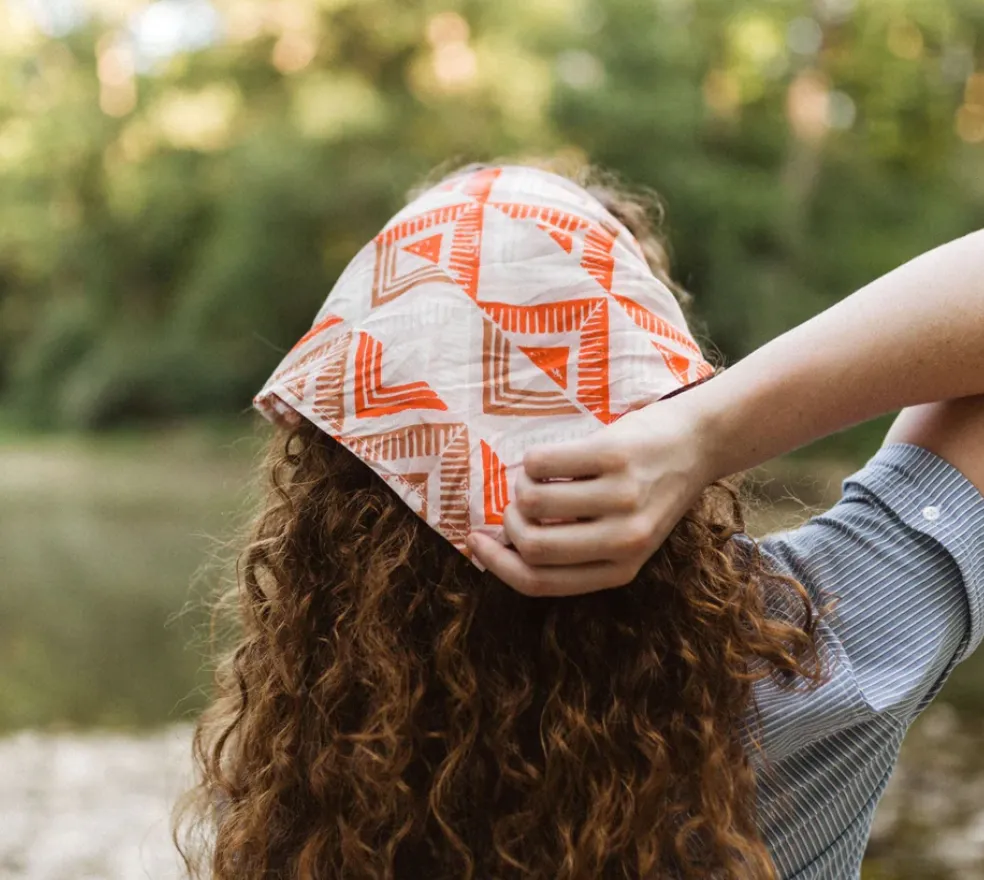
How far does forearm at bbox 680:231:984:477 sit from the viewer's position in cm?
82

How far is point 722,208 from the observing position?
12.3 metres

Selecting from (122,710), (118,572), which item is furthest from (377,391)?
(118,572)

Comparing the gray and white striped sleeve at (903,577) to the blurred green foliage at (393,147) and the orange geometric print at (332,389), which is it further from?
the blurred green foliage at (393,147)

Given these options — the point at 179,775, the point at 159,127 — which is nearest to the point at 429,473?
the point at 179,775

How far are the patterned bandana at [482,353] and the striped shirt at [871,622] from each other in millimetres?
164

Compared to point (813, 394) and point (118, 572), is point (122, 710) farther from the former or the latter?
point (813, 394)

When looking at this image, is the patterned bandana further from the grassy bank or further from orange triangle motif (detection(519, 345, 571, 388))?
the grassy bank

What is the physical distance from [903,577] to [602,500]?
263 millimetres

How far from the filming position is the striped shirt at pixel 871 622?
851mm

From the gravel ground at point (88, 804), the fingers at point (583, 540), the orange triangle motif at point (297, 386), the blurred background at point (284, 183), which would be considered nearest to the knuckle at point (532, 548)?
the fingers at point (583, 540)

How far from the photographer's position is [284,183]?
47.1ft

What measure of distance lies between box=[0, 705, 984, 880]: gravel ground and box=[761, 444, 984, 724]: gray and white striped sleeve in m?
2.74

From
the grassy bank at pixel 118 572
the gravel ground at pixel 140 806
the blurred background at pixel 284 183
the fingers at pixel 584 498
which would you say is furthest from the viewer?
the blurred background at pixel 284 183

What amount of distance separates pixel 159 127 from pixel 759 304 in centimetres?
897
